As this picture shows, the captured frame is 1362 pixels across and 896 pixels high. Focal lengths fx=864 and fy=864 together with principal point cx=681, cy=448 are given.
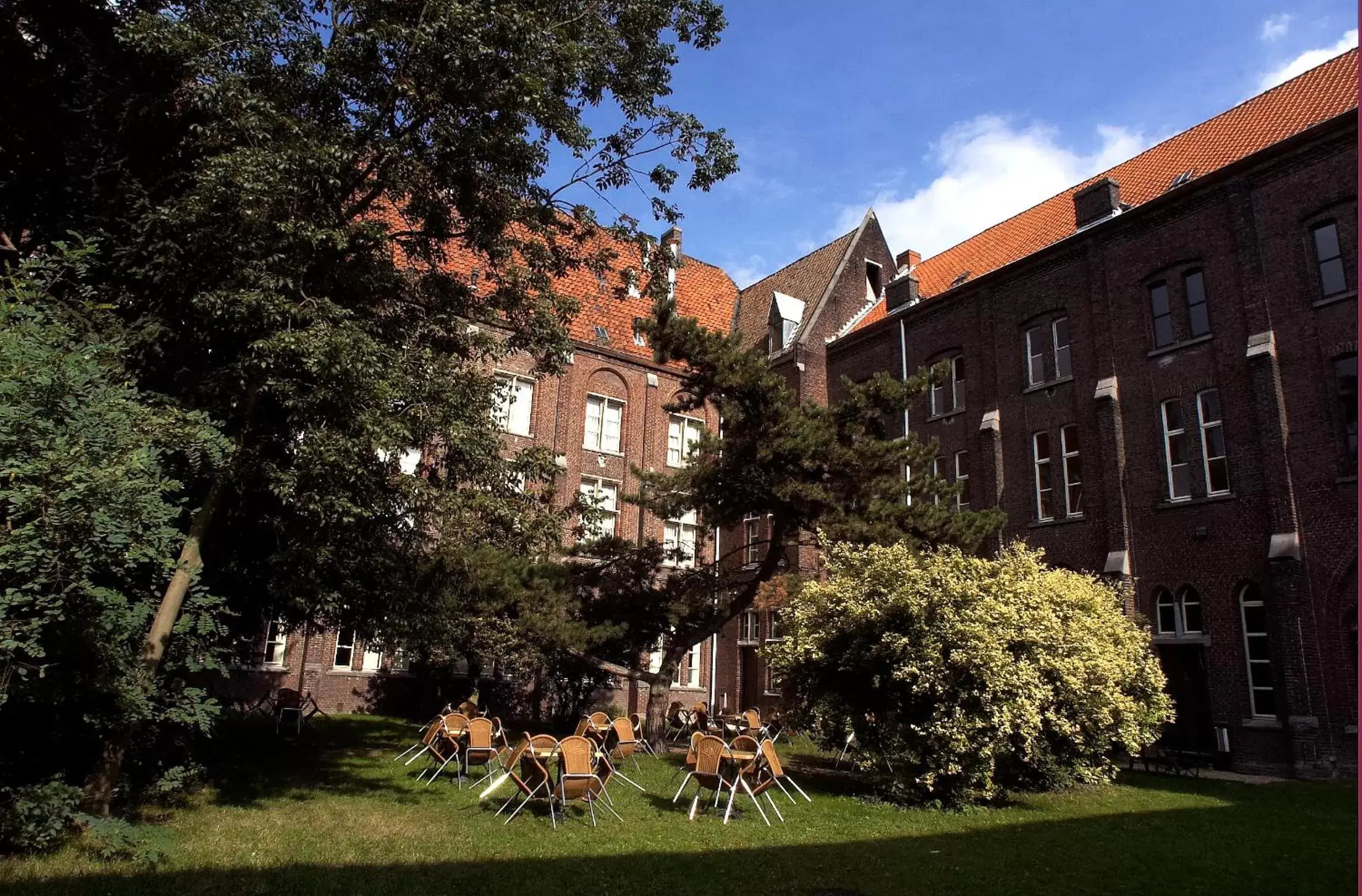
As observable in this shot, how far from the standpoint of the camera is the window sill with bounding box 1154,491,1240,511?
19.5 meters

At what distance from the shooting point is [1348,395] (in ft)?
59.7

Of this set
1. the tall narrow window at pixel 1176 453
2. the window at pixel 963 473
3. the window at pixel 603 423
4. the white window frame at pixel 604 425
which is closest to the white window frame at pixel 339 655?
the white window frame at pixel 604 425

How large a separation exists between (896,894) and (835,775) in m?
8.02

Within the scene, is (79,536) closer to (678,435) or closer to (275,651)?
(275,651)

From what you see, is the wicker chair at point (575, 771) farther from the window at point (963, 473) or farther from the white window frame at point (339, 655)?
the window at point (963, 473)

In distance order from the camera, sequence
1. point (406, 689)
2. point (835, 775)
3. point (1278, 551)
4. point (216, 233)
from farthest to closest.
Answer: point (406, 689) < point (1278, 551) < point (835, 775) < point (216, 233)

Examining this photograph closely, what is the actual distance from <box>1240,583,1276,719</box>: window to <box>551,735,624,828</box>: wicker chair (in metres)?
15.1

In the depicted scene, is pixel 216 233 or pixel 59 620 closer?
pixel 59 620

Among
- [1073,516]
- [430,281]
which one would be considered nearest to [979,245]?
[1073,516]

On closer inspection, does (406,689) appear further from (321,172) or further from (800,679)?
(321,172)

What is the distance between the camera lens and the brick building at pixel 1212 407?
1789 cm

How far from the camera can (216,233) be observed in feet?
30.6

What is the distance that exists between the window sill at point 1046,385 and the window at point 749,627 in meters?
12.3

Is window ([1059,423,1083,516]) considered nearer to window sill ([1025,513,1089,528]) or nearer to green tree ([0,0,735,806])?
window sill ([1025,513,1089,528])
